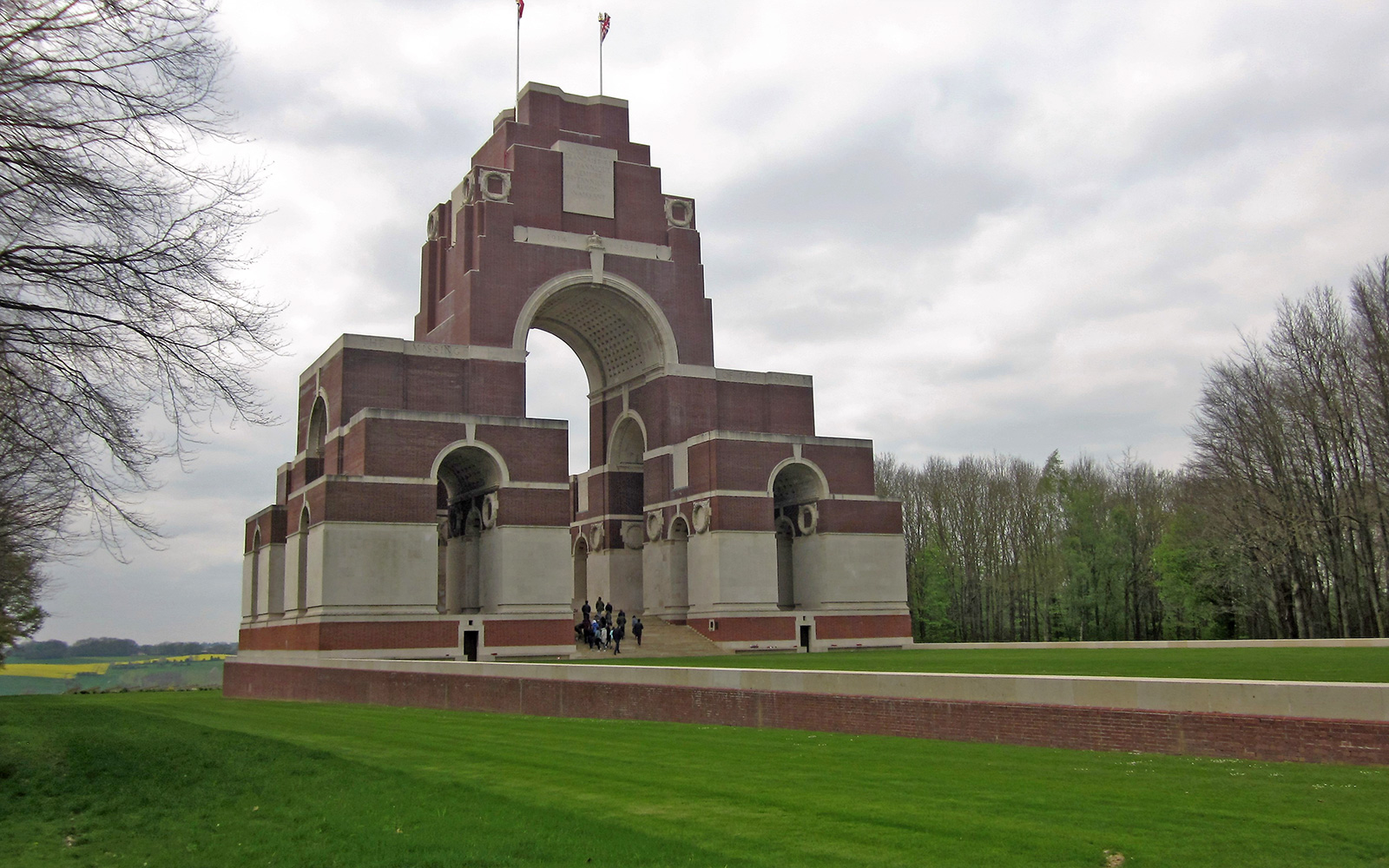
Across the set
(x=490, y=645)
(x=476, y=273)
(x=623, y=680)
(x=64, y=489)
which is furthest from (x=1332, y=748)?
(x=476, y=273)

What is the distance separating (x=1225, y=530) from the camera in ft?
146

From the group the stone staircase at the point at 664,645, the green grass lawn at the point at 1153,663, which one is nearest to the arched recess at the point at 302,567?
the stone staircase at the point at 664,645

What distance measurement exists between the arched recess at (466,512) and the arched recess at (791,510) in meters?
10.3

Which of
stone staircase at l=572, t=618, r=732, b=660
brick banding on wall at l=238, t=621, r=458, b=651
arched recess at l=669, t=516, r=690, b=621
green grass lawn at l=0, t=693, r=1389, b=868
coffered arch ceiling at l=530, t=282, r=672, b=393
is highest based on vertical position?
coffered arch ceiling at l=530, t=282, r=672, b=393

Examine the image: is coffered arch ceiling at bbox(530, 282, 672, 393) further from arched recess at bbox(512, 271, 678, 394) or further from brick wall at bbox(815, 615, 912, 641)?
brick wall at bbox(815, 615, 912, 641)

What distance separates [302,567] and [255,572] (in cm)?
821

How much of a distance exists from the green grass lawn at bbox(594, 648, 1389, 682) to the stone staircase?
4.23 metres

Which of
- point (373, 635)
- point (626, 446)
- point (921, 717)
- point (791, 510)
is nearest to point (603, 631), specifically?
point (791, 510)

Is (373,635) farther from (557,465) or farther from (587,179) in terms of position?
(587,179)

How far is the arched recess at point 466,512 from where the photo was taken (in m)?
38.8

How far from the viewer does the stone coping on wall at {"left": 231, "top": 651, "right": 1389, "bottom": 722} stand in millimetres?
11016

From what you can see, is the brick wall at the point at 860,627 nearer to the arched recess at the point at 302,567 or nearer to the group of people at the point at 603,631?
the group of people at the point at 603,631

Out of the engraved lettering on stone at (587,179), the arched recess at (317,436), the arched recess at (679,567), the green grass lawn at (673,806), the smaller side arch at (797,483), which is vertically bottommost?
the green grass lawn at (673,806)

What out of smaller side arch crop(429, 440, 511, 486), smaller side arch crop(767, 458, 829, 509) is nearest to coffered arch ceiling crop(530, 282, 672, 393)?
smaller side arch crop(767, 458, 829, 509)
